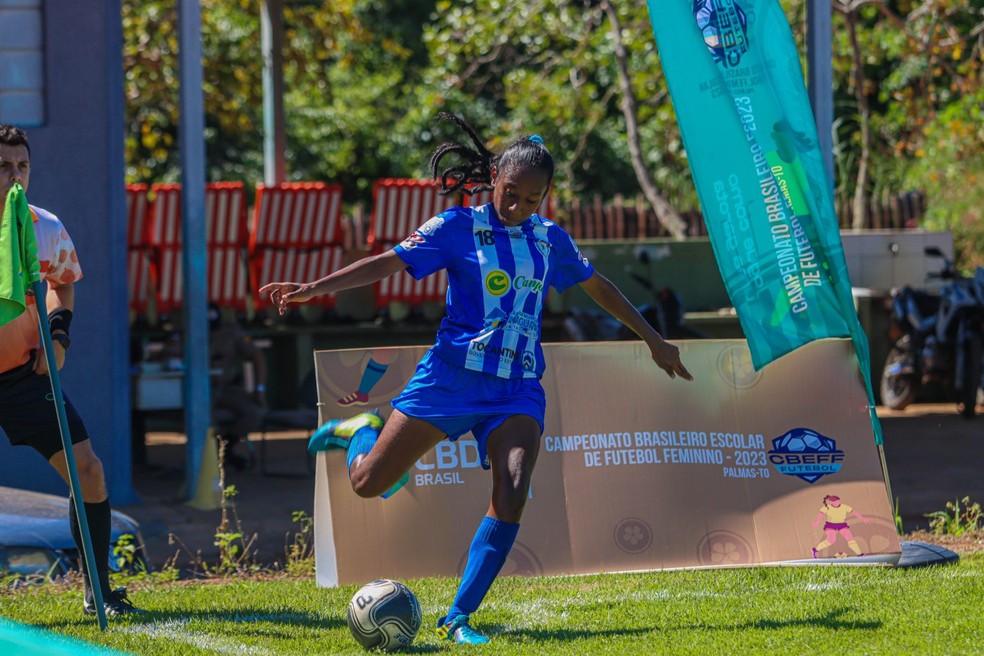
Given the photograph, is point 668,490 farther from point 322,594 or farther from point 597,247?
point 597,247

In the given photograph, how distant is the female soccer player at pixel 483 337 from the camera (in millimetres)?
5488

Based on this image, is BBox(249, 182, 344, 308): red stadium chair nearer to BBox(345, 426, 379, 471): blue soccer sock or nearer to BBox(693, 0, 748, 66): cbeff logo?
BBox(693, 0, 748, 66): cbeff logo

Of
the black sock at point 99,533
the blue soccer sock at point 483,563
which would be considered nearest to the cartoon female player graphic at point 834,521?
the blue soccer sock at point 483,563

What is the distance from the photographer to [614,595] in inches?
253

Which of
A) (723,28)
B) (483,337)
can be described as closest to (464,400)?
(483,337)

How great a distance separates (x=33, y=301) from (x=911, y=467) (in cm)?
746

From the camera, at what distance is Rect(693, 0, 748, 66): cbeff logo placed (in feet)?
22.8

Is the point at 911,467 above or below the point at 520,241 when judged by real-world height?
below

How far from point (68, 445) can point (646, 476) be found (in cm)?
286

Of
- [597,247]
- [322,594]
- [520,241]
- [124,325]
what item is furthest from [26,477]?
[597,247]

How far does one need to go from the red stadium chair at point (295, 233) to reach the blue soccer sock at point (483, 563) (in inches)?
429

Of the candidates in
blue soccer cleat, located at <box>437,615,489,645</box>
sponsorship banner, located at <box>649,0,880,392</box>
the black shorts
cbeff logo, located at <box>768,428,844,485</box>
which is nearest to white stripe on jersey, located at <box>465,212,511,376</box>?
blue soccer cleat, located at <box>437,615,489,645</box>

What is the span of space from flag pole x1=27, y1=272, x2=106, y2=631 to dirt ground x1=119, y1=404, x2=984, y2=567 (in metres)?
2.29

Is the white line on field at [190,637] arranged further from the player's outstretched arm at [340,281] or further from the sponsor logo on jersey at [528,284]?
the sponsor logo on jersey at [528,284]
